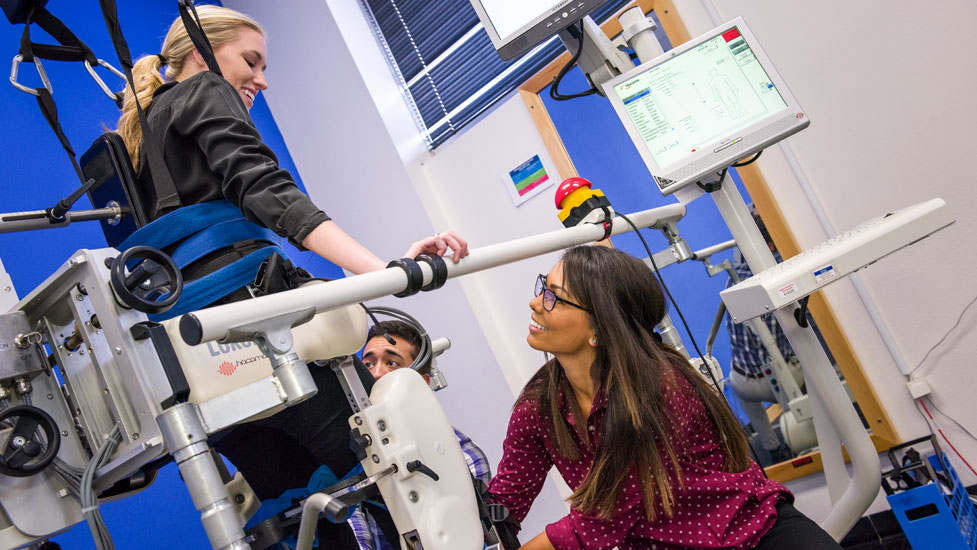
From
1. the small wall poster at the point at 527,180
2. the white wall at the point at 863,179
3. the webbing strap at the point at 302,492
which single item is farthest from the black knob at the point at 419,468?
the small wall poster at the point at 527,180

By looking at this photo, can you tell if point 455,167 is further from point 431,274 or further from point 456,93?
point 431,274

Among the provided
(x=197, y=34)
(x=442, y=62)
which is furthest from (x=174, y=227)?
(x=442, y=62)

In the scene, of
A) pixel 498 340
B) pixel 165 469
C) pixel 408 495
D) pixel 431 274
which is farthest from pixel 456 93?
pixel 408 495

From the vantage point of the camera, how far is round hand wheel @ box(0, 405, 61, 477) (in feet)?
3.24

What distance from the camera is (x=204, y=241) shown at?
1.16m

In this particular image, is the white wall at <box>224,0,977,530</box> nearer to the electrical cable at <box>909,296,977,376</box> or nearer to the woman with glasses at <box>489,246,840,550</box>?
the electrical cable at <box>909,296,977,376</box>

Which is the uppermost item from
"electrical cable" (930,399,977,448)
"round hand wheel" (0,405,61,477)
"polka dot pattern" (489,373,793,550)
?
"round hand wheel" (0,405,61,477)

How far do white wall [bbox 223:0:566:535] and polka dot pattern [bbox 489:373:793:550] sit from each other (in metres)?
1.60

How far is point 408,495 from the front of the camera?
1019 mm

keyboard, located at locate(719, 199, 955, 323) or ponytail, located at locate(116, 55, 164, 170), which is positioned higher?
ponytail, located at locate(116, 55, 164, 170)

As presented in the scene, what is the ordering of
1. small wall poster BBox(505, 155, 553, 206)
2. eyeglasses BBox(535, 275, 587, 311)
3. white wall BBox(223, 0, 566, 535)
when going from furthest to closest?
1. white wall BBox(223, 0, 566, 535)
2. small wall poster BBox(505, 155, 553, 206)
3. eyeglasses BBox(535, 275, 587, 311)

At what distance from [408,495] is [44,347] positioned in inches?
24.9

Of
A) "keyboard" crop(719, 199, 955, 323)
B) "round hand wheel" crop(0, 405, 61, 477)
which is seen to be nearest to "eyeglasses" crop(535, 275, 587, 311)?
"keyboard" crop(719, 199, 955, 323)

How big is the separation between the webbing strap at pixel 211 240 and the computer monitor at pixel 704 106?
1112mm
